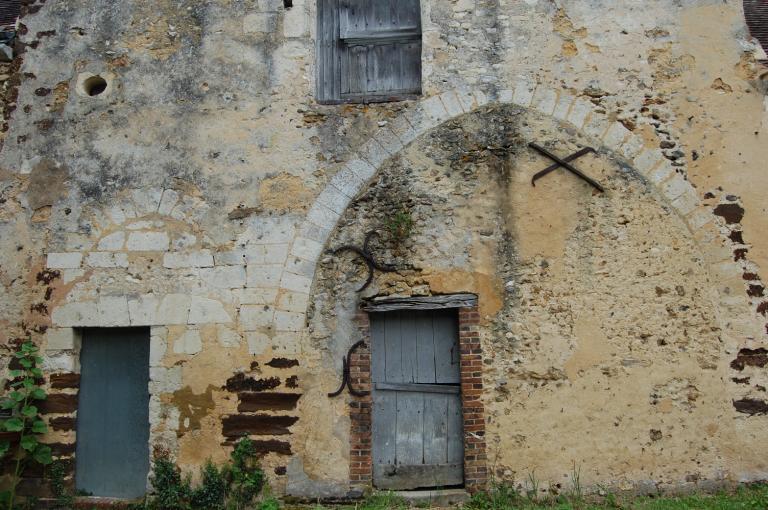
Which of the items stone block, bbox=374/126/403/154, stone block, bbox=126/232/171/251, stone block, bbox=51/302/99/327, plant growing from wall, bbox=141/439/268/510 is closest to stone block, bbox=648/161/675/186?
stone block, bbox=374/126/403/154

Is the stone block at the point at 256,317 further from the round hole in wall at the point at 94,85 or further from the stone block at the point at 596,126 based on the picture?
the stone block at the point at 596,126

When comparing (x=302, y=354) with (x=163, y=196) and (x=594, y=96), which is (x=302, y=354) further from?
(x=594, y=96)

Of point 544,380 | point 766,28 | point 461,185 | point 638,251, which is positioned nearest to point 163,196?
point 461,185

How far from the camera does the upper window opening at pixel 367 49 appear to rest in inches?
263

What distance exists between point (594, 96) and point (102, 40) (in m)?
4.83

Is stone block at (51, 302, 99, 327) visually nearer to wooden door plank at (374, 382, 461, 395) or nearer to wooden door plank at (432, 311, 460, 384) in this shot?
wooden door plank at (374, 382, 461, 395)

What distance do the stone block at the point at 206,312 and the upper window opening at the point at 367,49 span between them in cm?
223

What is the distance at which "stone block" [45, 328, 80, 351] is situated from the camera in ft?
20.6

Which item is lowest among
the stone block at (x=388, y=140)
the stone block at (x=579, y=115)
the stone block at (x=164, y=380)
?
the stone block at (x=164, y=380)

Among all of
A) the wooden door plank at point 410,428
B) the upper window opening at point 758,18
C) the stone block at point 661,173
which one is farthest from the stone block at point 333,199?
the upper window opening at point 758,18

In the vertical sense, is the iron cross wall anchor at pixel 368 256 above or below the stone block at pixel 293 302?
above

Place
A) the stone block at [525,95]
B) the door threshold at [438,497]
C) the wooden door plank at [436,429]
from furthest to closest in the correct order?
the stone block at [525,95] < the wooden door plank at [436,429] < the door threshold at [438,497]

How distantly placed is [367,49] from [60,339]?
403cm

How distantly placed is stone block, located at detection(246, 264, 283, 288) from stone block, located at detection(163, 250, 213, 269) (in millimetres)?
398
